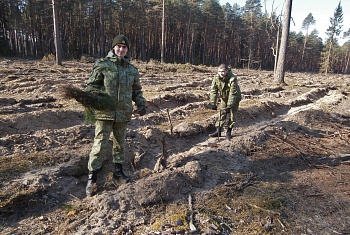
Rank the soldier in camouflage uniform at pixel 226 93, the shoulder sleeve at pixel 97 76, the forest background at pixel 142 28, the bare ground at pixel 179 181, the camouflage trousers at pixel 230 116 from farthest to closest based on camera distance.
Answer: the forest background at pixel 142 28, the camouflage trousers at pixel 230 116, the soldier in camouflage uniform at pixel 226 93, the shoulder sleeve at pixel 97 76, the bare ground at pixel 179 181

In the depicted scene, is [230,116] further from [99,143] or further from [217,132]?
[99,143]

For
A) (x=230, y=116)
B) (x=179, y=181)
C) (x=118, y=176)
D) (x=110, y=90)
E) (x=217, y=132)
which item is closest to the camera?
(x=110, y=90)

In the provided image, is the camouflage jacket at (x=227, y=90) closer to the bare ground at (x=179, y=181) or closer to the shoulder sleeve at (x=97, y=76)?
the bare ground at (x=179, y=181)

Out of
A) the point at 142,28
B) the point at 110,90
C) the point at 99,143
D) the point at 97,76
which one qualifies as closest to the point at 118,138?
the point at 99,143

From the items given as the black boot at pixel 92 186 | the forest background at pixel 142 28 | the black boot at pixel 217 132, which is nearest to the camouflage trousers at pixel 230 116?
the black boot at pixel 217 132

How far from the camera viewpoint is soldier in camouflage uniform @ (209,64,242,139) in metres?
5.61

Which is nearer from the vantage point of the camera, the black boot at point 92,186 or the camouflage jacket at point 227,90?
the black boot at point 92,186

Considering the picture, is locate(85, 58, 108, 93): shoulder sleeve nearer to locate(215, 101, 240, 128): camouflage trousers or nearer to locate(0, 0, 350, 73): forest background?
locate(215, 101, 240, 128): camouflage trousers

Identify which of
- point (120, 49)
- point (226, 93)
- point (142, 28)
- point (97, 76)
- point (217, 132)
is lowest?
point (217, 132)

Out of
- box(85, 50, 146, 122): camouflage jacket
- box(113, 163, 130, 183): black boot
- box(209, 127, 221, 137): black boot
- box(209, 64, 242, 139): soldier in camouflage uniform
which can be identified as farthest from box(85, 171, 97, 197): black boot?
box(209, 127, 221, 137): black boot

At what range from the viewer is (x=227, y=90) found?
5855 mm

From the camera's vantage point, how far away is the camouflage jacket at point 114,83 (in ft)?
11.2

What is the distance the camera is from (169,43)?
152ft

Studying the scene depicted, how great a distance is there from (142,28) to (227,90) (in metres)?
36.1
